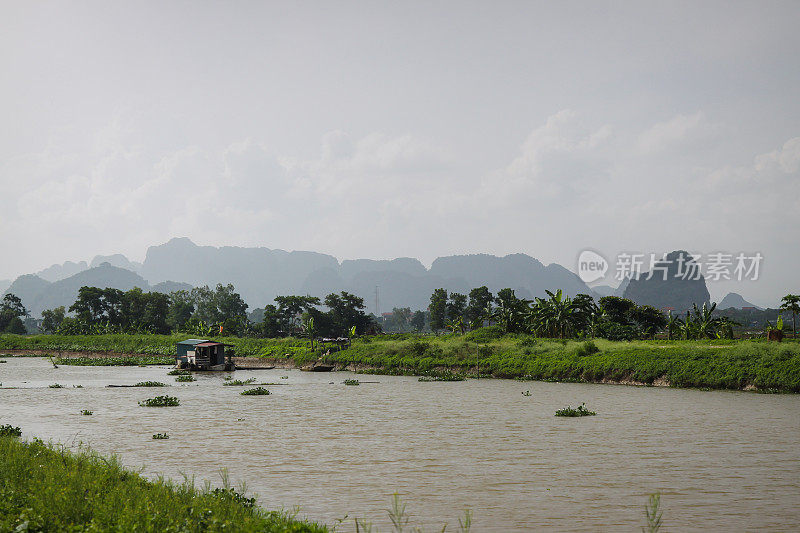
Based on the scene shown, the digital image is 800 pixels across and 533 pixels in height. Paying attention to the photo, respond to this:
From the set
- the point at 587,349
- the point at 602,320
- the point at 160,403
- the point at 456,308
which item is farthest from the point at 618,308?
the point at 160,403

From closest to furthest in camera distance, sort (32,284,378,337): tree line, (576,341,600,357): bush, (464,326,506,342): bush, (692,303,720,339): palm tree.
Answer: (576,341,600,357): bush → (692,303,720,339): palm tree → (464,326,506,342): bush → (32,284,378,337): tree line

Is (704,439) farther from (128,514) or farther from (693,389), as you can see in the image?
(693,389)

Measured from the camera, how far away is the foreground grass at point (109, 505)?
30.5 feet

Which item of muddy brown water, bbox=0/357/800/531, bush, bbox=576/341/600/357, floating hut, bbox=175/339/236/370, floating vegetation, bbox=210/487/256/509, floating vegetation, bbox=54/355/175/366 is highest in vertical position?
bush, bbox=576/341/600/357

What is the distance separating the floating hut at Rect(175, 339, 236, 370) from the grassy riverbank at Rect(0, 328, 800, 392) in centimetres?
1162

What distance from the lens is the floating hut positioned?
77.7m

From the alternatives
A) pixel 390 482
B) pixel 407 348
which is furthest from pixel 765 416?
pixel 407 348

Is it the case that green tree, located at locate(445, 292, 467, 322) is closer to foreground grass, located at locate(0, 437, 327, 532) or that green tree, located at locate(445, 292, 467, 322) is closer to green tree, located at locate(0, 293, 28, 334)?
green tree, located at locate(0, 293, 28, 334)

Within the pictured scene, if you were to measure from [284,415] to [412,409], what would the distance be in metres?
6.79

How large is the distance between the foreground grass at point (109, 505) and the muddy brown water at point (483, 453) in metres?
2.32

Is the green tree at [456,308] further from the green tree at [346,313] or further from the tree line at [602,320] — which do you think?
the tree line at [602,320]

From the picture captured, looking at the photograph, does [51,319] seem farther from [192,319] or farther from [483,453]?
[483,453]

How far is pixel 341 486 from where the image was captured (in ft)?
49.2

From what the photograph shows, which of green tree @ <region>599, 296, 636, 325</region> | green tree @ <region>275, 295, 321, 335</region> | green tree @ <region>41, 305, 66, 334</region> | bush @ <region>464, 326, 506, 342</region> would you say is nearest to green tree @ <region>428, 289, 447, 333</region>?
green tree @ <region>275, 295, 321, 335</region>
